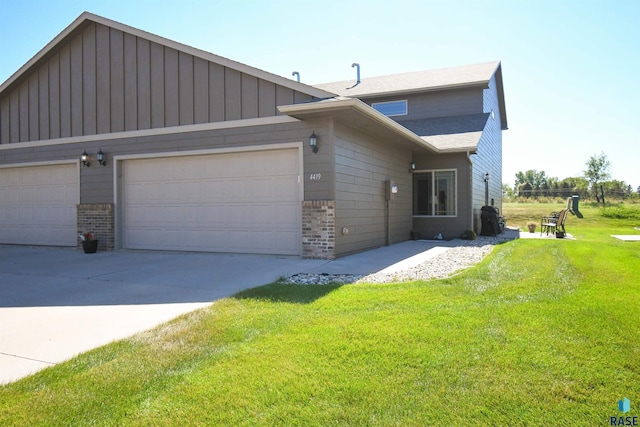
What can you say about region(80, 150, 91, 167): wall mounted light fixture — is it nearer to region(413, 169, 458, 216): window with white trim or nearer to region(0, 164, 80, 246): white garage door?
region(0, 164, 80, 246): white garage door

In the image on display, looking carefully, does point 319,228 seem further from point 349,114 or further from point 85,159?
point 85,159

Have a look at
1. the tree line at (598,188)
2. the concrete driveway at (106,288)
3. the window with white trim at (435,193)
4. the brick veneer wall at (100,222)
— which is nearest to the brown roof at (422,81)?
the window with white trim at (435,193)

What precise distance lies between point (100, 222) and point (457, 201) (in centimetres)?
1026

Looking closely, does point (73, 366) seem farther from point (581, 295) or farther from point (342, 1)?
point (342, 1)

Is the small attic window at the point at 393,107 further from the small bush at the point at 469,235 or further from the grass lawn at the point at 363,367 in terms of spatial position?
the grass lawn at the point at 363,367

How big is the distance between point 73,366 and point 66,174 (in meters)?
9.77

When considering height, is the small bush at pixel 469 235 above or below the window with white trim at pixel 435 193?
below

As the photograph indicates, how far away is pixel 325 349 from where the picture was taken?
3.14 m

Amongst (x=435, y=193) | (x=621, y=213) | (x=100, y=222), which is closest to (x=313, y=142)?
(x=100, y=222)

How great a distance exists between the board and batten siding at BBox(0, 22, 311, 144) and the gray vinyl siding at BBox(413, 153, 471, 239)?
6611 mm

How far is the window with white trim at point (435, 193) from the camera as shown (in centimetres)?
1324

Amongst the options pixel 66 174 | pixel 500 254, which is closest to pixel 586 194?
pixel 500 254

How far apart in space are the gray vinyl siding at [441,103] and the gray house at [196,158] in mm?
2722

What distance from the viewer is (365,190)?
31.4 feet
